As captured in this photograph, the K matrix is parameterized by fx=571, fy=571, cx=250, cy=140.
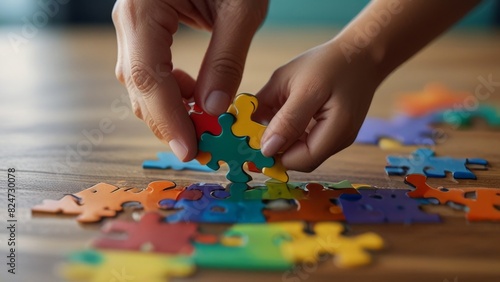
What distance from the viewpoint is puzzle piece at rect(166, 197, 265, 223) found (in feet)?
2.80

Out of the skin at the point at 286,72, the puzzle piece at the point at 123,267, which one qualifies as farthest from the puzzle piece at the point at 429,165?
the puzzle piece at the point at 123,267

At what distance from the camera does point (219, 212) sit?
879 mm

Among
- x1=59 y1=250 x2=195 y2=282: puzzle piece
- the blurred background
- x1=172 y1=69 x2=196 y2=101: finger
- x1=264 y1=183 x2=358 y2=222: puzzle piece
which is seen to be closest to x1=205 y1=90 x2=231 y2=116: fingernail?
x1=172 y1=69 x2=196 y2=101: finger

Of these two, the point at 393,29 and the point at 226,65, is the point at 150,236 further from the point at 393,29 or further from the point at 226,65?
the point at 393,29

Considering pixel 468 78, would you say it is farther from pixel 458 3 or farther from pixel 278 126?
pixel 278 126

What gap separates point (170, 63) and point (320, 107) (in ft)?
0.91

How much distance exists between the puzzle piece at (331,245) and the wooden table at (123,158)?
2 centimetres

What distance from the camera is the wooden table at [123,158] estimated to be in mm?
742

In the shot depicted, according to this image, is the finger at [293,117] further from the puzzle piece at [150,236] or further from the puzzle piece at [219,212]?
the puzzle piece at [150,236]

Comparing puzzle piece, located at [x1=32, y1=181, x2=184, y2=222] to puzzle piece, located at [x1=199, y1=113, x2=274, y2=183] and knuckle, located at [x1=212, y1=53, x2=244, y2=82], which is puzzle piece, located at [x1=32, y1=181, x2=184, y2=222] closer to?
puzzle piece, located at [x1=199, y1=113, x2=274, y2=183]

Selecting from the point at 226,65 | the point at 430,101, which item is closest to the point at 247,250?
the point at 226,65

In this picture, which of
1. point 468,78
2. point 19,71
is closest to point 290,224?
point 468,78

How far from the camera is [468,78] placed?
2086mm

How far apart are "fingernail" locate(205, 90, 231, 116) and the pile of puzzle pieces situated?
1.41 ft
